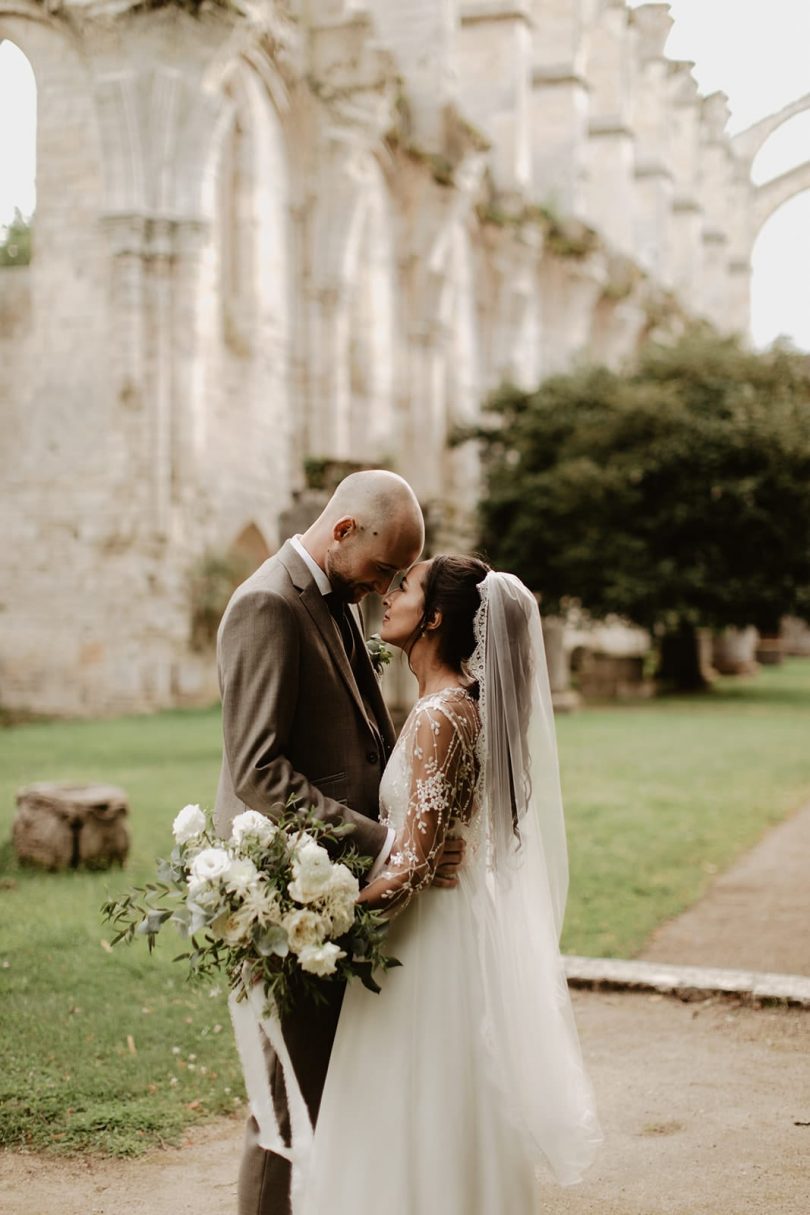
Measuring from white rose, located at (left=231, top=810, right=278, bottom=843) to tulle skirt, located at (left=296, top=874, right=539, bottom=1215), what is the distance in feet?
1.48

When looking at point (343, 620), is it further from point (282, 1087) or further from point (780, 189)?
point (780, 189)

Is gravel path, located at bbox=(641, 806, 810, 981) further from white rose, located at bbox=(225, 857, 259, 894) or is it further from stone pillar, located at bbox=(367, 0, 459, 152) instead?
stone pillar, located at bbox=(367, 0, 459, 152)

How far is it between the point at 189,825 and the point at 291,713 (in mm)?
338

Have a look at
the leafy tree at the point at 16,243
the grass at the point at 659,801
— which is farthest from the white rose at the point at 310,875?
the leafy tree at the point at 16,243

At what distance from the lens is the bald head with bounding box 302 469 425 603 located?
3.17 metres

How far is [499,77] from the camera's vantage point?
105ft

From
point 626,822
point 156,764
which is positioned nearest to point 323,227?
point 156,764

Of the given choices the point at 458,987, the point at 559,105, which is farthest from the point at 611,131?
the point at 458,987

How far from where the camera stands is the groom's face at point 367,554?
10.5 feet

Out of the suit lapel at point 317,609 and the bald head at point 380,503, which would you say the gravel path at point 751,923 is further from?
the bald head at point 380,503

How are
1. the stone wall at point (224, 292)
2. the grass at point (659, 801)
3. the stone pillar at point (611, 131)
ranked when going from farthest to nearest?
the stone pillar at point (611, 131) → the stone wall at point (224, 292) → the grass at point (659, 801)

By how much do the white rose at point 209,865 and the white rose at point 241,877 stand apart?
2 centimetres

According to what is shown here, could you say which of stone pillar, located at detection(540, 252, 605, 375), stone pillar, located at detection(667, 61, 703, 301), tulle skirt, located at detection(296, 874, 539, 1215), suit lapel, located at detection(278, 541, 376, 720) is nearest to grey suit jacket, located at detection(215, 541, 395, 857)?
suit lapel, located at detection(278, 541, 376, 720)

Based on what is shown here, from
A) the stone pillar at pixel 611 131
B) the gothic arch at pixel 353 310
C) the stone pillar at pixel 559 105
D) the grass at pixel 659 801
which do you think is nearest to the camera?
the grass at pixel 659 801
